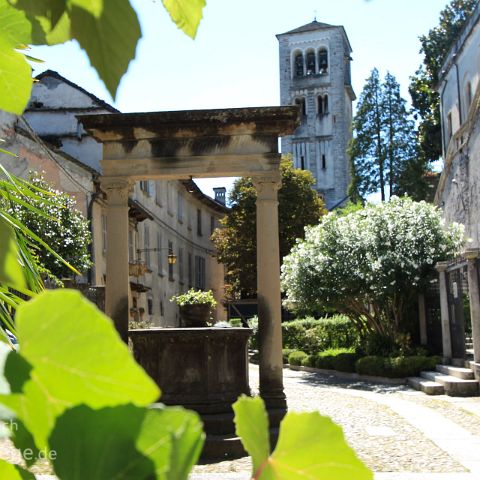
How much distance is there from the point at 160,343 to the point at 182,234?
24.7m

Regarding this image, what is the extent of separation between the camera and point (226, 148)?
995 centimetres

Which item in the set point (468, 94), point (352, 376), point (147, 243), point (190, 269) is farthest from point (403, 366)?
point (190, 269)

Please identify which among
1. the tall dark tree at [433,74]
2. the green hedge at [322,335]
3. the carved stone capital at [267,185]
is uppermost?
the tall dark tree at [433,74]

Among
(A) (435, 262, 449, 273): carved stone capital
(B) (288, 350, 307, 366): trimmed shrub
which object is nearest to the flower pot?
(A) (435, 262, 449, 273): carved stone capital

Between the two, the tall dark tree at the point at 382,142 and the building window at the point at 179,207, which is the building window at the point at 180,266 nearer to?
the building window at the point at 179,207

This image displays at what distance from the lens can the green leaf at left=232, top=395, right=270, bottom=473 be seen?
255 millimetres

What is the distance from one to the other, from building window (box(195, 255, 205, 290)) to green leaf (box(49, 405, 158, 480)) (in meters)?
36.3

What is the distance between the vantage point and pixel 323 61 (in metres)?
57.3

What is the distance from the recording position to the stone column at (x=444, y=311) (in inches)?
631

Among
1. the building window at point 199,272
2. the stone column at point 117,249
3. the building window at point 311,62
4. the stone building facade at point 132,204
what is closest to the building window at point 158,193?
the stone building facade at point 132,204

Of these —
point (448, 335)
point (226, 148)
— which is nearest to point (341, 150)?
point (448, 335)

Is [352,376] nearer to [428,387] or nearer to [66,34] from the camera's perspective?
[428,387]

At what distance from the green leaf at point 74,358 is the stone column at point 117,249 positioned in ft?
32.6

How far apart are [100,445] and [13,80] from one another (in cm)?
23
